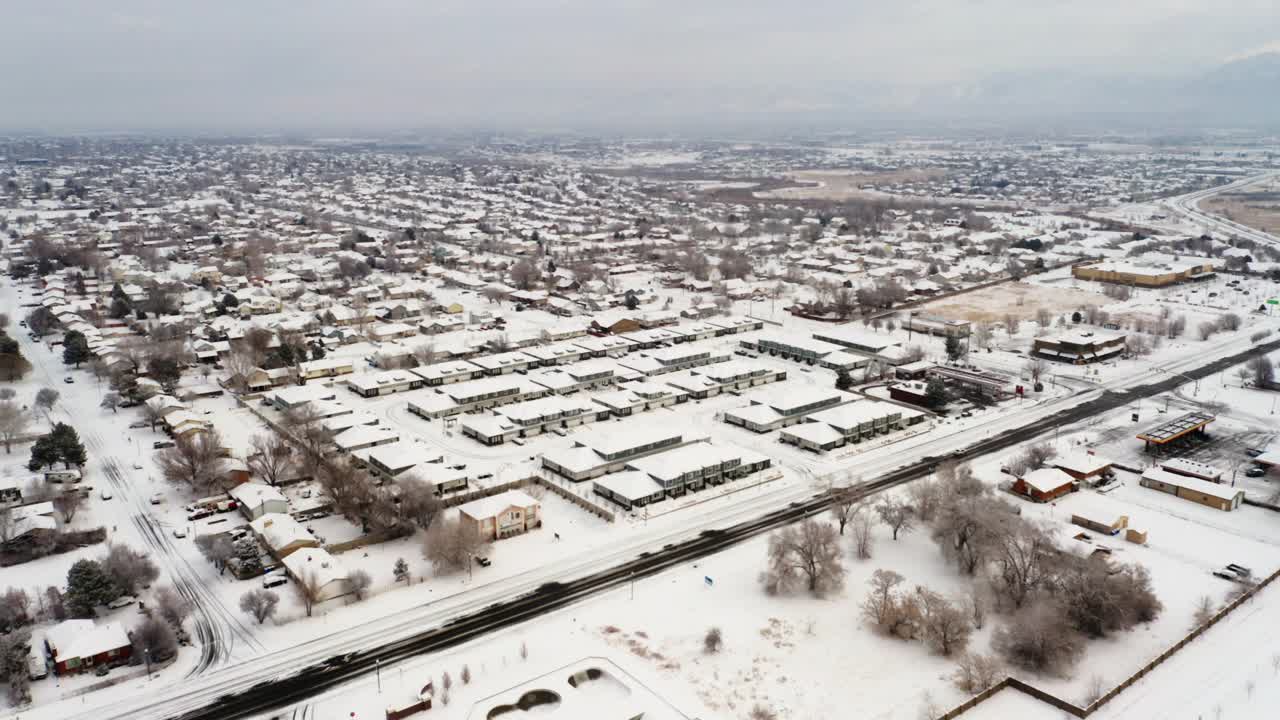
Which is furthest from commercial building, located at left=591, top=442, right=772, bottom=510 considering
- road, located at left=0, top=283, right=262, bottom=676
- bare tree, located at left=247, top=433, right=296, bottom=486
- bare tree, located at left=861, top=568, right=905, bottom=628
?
road, located at left=0, top=283, right=262, bottom=676

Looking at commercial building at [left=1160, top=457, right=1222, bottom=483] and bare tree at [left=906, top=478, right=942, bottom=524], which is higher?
bare tree at [left=906, top=478, right=942, bottom=524]

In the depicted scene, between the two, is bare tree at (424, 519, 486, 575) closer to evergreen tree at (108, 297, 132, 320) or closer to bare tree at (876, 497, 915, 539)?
bare tree at (876, 497, 915, 539)

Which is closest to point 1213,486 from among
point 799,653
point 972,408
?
point 972,408

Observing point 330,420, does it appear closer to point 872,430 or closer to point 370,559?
point 370,559

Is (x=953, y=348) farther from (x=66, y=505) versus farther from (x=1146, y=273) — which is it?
(x=66, y=505)

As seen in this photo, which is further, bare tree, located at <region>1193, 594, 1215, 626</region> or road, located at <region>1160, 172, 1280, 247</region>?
road, located at <region>1160, 172, 1280, 247</region>

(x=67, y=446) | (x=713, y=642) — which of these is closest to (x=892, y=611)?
(x=713, y=642)

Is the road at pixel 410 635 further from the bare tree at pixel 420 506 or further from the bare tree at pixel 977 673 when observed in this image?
the bare tree at pixel 977 673

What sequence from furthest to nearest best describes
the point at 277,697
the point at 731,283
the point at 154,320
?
the point at 731,283 → the point at 154,320 → the point at 277,697
